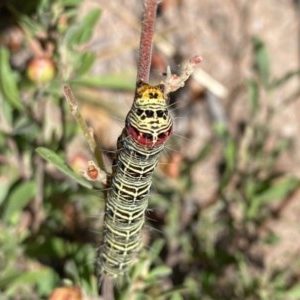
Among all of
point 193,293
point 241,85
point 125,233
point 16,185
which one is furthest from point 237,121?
point 125,233

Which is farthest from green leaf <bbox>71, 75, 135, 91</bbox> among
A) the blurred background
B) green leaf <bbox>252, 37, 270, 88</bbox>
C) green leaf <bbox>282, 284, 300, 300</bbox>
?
green leaf <bbox>282, 284, 300, 300</bbox>

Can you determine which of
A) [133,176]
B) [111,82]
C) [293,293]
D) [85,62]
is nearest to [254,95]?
[111,82]

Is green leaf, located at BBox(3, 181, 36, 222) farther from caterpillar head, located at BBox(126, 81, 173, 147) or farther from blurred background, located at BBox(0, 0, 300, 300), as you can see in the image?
caterpillar head, located at BBox(126, 81, 173, 147)

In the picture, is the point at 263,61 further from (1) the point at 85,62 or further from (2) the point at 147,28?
(2) the point at 147,28

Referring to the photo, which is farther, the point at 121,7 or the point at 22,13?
the point at 121,7

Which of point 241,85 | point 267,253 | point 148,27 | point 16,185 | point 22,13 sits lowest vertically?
point 267,253

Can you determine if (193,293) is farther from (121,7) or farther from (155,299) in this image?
(121,7)

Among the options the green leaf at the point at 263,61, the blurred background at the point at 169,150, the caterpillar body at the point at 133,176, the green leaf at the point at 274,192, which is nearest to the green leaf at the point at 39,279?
the blurred background at the point at 169,150

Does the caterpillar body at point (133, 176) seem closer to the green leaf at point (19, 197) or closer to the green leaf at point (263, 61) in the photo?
the green leaf at point (19, 197)
